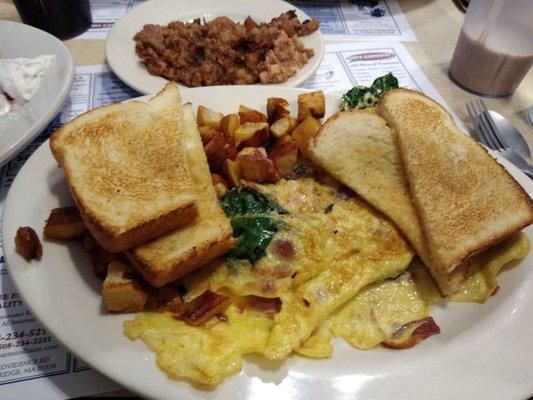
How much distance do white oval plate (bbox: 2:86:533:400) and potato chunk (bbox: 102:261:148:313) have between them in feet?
0.12

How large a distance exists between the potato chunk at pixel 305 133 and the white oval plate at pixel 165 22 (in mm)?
462

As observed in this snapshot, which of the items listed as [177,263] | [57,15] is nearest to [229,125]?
[177,263]

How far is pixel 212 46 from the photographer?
91.1 inches

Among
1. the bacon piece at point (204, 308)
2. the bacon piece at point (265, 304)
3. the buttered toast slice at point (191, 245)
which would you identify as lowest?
the bacon piece at point (265, 304)

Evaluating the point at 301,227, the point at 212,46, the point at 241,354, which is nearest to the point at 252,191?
the point at 301,227

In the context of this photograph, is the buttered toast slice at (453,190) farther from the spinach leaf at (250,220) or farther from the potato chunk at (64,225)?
the potato chunk at (64,225)

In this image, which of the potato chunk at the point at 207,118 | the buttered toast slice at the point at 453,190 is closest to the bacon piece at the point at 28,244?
the potato chunk at the point at 207,118

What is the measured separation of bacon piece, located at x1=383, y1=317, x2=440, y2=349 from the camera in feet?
4.14

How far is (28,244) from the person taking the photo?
4.12 ft

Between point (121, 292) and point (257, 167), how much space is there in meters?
0.67

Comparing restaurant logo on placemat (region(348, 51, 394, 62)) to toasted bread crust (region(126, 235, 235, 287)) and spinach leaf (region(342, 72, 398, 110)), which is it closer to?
spinach leaf (region(342, 72, 398, 110))

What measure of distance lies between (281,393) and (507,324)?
722mm

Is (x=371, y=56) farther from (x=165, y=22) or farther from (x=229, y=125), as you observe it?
(x=229, y=125)

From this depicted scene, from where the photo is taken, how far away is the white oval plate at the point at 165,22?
220 cm
